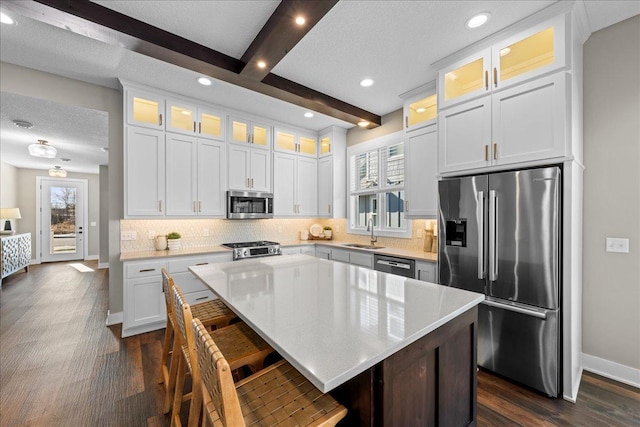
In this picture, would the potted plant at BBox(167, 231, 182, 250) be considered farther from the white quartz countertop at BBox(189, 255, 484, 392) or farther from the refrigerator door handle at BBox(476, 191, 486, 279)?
the refrigerator door handle at BBox(476, 191, 486, 279)

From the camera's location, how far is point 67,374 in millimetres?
2340

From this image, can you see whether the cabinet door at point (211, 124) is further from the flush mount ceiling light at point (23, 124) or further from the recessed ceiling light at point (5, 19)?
the flush mount ceiling light at point (23, 124)

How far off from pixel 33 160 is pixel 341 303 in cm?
871

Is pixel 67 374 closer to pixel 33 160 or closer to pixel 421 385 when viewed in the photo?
pixel 421 385

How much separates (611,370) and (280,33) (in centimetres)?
383

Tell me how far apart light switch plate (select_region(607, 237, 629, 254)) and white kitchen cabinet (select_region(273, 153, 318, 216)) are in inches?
144

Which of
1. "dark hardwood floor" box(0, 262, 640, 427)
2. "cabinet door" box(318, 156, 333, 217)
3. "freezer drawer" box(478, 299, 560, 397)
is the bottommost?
"dark hardwood floor" box(0, 262, 640, 427)

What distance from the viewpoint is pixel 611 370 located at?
2.29 m

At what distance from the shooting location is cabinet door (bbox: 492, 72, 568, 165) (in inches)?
79.9

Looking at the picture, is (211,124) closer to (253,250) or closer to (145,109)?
(145,109)

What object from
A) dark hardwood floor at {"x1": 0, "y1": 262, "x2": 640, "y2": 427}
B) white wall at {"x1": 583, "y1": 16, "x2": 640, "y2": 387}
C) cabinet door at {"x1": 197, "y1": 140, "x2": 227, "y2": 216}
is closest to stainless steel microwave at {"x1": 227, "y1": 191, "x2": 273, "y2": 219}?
cabinet door at {"x1": 197, "y1": 140, "x2": 227, "y2": 216}

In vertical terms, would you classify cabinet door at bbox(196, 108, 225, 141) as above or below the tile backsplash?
above

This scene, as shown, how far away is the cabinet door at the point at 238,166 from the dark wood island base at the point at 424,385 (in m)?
3.32

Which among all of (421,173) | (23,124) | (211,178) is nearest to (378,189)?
(421,173)
